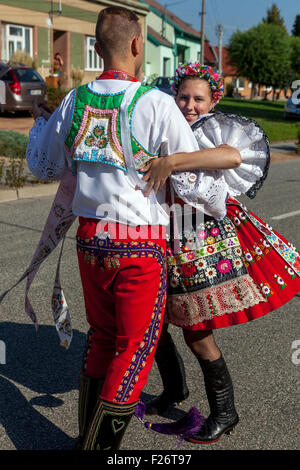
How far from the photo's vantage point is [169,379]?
10.8 feet

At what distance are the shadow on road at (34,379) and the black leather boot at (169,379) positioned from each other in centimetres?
53

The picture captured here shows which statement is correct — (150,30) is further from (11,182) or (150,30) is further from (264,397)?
(264,397)

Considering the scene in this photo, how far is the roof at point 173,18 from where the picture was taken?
52.3 meters

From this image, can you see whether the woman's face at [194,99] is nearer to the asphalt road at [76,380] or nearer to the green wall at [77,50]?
the asphalt road at [76,380]

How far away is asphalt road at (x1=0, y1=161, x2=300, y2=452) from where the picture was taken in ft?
9.87

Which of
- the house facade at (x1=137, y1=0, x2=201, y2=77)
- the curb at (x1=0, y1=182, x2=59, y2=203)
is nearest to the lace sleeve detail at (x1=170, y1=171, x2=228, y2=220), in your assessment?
Result: the curb at (x1=0, y1=182, x2=59, y2=203)

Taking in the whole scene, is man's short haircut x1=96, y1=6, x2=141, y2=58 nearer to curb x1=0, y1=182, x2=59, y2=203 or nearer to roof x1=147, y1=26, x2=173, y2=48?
curb x1=0, y1=182, x2=59, y2=203

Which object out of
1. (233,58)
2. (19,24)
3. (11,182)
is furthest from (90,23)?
(233,58)

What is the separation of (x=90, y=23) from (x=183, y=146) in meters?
30.9

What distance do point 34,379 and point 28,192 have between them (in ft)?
21.4

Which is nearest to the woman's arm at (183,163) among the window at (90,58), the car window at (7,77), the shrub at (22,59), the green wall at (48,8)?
the car window at (7,77)

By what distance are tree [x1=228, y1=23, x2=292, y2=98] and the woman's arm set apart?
54222 millimetres

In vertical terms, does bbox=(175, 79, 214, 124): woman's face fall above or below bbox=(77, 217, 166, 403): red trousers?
above
